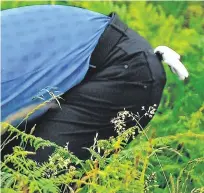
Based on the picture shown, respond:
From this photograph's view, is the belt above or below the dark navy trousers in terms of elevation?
above

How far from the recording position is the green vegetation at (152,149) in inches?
91.7

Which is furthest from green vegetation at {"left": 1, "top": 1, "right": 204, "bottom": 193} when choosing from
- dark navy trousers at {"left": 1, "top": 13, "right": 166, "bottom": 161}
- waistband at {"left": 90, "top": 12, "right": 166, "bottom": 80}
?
waistband at {"left": 90, "top": 12, "right": 166, "bottom": 80}

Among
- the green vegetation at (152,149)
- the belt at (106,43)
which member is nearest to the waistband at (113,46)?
the belt at (106,43)

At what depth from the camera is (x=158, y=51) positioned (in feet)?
10.5

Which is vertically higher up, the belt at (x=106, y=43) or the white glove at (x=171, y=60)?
the belt at (x=106, y=43)

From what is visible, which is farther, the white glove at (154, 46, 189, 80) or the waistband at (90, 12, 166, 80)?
the white glove at (154, 46, 189, 80)

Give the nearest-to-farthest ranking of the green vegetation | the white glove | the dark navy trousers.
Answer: the green vegetation
the dark navy trousers
the white glove

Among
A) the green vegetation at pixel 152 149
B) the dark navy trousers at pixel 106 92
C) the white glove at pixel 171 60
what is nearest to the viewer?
the green vegetation at pixel 152 149

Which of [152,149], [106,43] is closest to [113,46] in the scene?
[106,43]

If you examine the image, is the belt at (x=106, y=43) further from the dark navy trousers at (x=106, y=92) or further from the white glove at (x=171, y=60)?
the white glove at (x=171, y=60)

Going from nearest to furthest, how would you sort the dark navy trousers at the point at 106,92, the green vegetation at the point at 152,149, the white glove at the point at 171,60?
the green vegetation at the point at 152,149 < the dark navy trousers at the point at 106,92 < the white glove at the point at 171,60

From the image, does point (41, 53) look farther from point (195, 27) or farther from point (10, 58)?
point (195, 27)

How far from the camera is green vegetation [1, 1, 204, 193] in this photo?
2328 millimetres

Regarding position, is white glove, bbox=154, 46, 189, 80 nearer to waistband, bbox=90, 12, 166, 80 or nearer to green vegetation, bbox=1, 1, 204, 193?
waistband, bbox=90, 12, 166, 80
